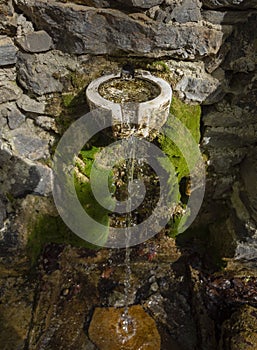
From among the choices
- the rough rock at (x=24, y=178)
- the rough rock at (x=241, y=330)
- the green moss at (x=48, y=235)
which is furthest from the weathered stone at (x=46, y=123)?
the rough rock at (x=241, y=330)

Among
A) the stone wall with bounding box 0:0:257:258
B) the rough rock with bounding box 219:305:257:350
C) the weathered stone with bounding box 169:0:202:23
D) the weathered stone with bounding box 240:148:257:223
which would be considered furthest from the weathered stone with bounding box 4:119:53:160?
the rough rock with bounding box 219:305:257:350

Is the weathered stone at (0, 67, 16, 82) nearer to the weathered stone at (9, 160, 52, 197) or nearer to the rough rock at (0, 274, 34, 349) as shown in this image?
the weathered stone at (9, 160, 52, 197)

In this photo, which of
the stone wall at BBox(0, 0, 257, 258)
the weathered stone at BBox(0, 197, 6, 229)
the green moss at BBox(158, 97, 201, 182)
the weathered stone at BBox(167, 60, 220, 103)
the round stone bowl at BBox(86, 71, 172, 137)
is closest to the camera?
the round stone bowl at BBox(86, 71, 172, 137)

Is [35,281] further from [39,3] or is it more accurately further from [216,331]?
[39,3]

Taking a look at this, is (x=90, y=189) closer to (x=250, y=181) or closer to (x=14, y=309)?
(x=14, y=309)

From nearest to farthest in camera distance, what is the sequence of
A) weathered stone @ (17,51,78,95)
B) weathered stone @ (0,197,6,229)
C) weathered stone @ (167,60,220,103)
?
weathered stone @ (17,51,78,95) < weathered stone @ (167,60,220,103) < weathered stone @ (0,197,6,229)

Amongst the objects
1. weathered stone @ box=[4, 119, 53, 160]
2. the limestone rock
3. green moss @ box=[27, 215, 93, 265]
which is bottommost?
the limestone rock

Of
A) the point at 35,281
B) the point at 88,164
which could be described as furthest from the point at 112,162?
the point at 35,281

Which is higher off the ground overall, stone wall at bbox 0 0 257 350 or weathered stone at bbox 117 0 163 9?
weathered stone at bbox 117 0 163 9
